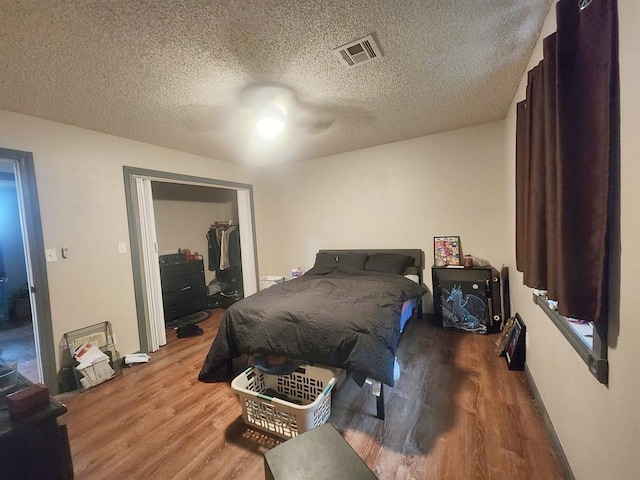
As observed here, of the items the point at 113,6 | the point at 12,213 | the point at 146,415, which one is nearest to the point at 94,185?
the point at 113,6

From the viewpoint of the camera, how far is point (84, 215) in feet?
8.39

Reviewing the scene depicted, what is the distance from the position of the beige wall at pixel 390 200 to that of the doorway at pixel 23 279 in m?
2.71

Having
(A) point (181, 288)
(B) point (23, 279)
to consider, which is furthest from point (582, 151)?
(B) point (23, 279)

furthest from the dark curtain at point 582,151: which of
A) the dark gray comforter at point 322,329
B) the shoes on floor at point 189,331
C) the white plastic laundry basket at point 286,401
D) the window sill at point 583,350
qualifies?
the shoes on floor at point 189,331

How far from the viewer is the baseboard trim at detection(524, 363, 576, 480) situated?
130 centimetres

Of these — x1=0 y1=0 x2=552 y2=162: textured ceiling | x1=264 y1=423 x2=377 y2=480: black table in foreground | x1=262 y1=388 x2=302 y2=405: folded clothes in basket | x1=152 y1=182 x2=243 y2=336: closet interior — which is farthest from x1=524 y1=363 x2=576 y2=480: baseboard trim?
x1=152 y1=182 x2=243 y2=336: closet interior

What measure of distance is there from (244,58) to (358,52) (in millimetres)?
714

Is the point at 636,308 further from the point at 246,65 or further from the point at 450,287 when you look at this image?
the point at 450,287

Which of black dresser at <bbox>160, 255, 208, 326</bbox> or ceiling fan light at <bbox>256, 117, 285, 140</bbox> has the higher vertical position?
ceiling fan light at <bbox>256, 117, 285, 140</bbox>

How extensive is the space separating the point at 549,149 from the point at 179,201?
515cm

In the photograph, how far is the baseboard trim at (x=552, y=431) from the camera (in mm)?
1305

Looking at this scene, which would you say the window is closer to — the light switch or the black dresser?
the light switch

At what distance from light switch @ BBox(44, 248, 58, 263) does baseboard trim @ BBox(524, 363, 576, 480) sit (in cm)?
378

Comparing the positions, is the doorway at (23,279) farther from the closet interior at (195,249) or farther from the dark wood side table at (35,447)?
the closet interior at (195,249)
